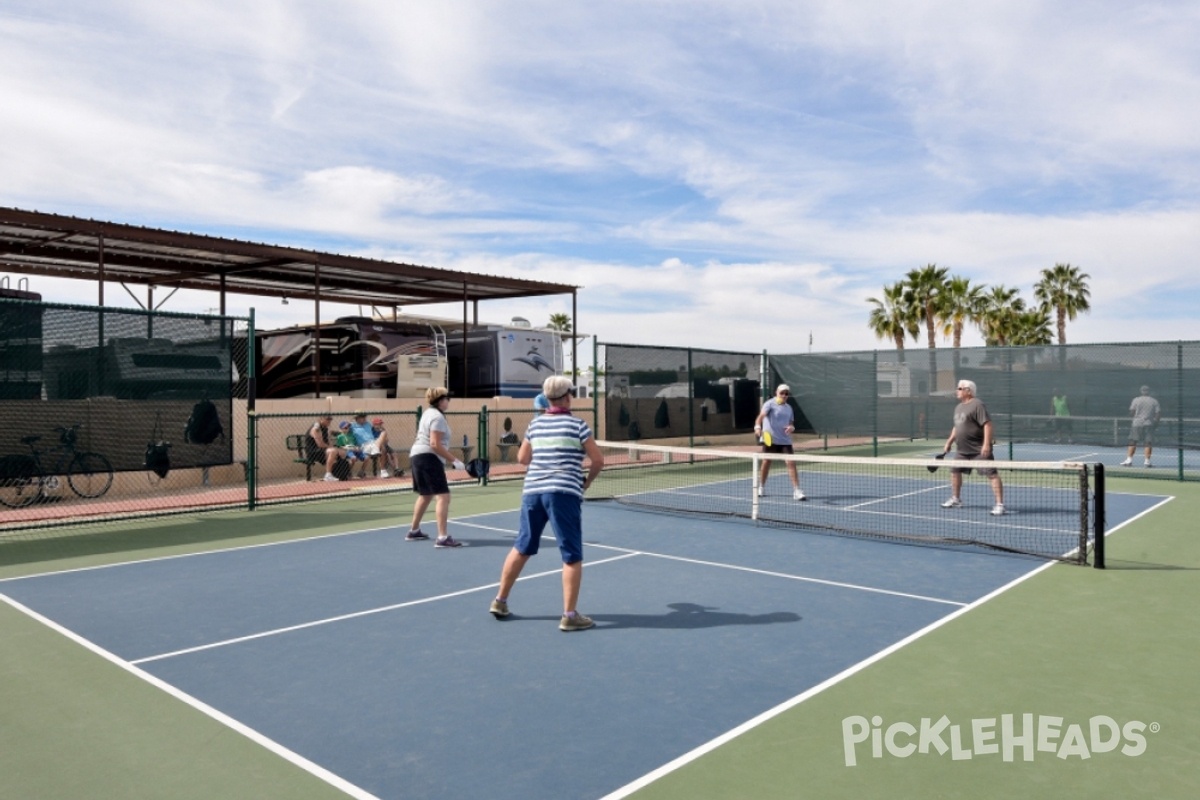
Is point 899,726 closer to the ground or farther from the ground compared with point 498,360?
closer to the ground

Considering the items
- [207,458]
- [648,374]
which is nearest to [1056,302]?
[648,374]

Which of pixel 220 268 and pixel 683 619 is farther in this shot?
pixel 220 268

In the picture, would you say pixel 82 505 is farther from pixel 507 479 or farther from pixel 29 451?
pixel 507 479

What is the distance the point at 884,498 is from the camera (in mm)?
14047

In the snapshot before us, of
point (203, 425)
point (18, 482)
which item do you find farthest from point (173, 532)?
point (18, 482)

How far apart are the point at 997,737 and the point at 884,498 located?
32.7 ft

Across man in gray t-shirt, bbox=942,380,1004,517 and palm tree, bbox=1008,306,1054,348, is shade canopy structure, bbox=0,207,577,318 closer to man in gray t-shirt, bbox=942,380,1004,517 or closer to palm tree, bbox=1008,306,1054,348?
man in gray t-shirt, bbox=942,380,1004,517

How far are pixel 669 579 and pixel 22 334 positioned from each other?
8148 millimetres

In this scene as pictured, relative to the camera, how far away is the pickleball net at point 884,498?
9648 millimetres

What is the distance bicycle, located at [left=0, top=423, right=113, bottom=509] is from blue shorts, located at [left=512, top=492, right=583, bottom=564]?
7.37 meters

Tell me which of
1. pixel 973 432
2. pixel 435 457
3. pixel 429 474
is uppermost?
pixel 973 432

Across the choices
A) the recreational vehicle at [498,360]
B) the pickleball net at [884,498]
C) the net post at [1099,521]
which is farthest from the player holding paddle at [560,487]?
the recreational vehicle at [498,360]

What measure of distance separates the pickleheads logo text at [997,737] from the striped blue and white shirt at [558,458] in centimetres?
251

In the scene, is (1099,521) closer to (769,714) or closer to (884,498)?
(769,714)
